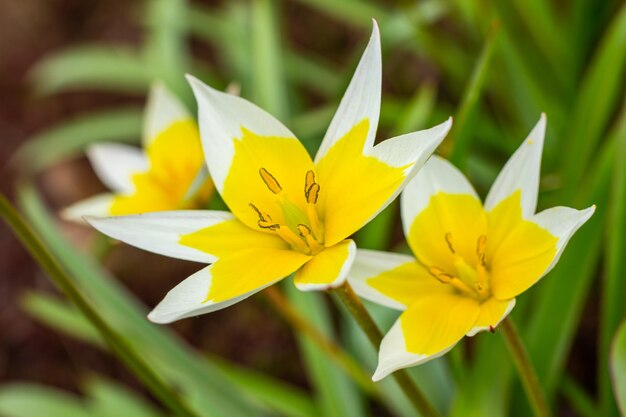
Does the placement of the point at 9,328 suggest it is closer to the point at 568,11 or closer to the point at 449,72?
the point at 449,72

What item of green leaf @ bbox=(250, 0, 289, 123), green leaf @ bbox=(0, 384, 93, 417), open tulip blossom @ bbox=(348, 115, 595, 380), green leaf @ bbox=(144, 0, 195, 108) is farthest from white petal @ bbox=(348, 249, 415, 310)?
green leaf @ bbox=(144, 0, 195, 108)

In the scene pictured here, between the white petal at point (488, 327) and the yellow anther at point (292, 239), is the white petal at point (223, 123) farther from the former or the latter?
the white petal at point (488, 327)

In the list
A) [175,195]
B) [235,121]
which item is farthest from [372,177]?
[175,195]

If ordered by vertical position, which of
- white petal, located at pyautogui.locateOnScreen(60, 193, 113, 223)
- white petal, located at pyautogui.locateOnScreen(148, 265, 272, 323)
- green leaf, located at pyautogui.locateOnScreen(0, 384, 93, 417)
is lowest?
green leaf, located at pyautogui.locateOnScreen(0, 384, 93, 417)

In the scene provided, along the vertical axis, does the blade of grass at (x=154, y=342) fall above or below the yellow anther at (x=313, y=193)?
below

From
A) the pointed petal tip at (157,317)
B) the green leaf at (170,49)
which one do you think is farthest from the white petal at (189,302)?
the green leaf at (170,49)

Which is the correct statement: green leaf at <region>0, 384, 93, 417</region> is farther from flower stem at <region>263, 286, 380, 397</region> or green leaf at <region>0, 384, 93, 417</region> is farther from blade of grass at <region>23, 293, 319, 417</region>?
flower stem at <region>263, 286, 380, 397</region>
